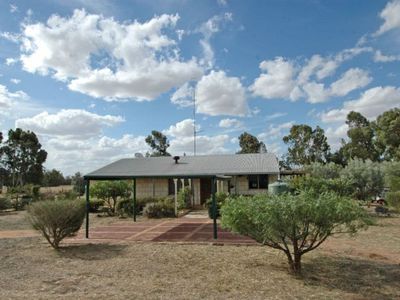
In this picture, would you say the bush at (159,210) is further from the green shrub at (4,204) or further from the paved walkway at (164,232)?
the green shrub at (4,204)

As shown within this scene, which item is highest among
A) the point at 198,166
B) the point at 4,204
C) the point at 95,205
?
the point at 198,166

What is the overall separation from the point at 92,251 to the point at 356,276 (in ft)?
22.5

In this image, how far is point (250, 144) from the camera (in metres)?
55.9

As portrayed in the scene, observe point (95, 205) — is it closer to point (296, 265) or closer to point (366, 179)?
point (366, 179)

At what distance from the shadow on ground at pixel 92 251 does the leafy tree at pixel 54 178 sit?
61519 millimetres

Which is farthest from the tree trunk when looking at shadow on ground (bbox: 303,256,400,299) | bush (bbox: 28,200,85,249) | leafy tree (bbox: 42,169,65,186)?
leafy tree (bbox: 42,169,65,186)

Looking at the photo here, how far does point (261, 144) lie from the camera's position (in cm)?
5631

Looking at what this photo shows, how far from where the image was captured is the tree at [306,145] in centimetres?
4969

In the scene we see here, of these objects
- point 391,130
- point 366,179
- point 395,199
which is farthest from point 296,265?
point 391,130

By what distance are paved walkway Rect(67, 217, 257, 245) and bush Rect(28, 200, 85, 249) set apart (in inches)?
59.1

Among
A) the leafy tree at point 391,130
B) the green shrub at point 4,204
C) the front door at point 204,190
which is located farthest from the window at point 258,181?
the green shrub at point 4,204

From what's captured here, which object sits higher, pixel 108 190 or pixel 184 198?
pixel 108 190

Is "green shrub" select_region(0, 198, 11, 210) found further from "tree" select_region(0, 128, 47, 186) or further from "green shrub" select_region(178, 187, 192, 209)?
"tree" select_region(0, 128, 47, 186)

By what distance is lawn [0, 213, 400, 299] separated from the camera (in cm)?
656
